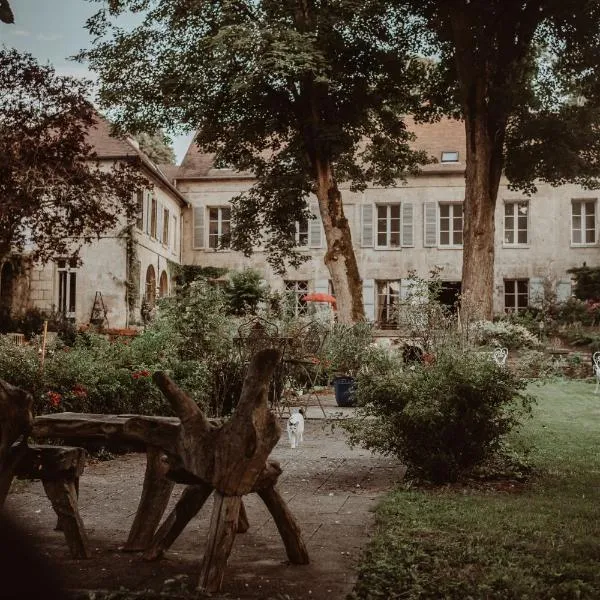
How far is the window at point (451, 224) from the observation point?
26.6m

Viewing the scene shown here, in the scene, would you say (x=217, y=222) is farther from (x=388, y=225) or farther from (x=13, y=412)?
(x=13, y=412)

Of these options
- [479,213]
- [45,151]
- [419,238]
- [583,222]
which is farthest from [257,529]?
[583,222]

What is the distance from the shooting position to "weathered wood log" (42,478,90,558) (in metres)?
3.89

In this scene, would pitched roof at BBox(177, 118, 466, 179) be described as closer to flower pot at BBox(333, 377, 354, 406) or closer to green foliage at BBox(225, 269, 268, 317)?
green foliage at BBox(225, 269, 268, 317)

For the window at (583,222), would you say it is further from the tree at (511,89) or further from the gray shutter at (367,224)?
the tree at (511,89)

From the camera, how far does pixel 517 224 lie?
87.0 feet

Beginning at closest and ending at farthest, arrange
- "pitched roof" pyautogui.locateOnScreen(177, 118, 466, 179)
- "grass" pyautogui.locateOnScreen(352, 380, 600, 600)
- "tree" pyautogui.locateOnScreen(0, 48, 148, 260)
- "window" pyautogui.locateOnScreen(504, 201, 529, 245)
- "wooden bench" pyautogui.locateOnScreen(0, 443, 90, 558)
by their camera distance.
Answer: "grass" pyautogui.locateOnScreen(352, 380, 600, 600) → "wooden bench" pyautogui.locateOnScreen(0, 443, 90, 558) → "tree" pyautogui.locateOnScreen(0, 48, 148, 260) → "window" pyautogui.locateOnScreen(504, 201, 529, 245) → "pitched roof" pyautogui.locateOnScreen(177, 118, 466, 179)

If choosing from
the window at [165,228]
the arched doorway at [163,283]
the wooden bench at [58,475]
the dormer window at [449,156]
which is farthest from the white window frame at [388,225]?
the wooden bench at [58,475]

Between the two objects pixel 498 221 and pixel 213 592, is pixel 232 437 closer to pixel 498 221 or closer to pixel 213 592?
pixel 213 592

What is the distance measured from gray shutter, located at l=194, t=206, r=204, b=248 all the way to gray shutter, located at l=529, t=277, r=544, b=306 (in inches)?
452

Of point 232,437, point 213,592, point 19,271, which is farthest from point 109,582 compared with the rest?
point 19,271

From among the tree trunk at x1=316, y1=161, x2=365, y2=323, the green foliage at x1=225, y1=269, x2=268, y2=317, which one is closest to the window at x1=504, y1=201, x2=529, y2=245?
the green foliage at x1=225, y1=269, x2=268, y2=317

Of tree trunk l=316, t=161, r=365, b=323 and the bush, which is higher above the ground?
tree trunk l=316, t=161, r=365, b=323

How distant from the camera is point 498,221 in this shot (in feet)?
87.2
